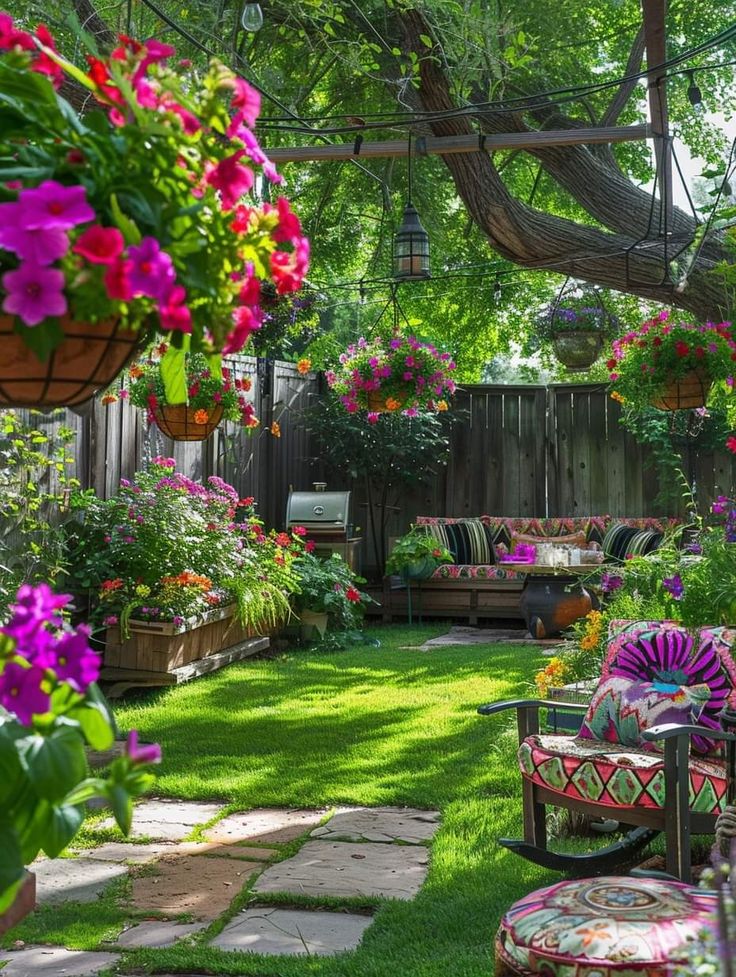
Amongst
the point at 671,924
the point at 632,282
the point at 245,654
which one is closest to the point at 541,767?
the point at 671,924

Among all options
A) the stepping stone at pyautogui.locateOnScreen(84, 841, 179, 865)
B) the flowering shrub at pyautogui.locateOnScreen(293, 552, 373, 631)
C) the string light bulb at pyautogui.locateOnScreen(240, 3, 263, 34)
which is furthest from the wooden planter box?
the string light bulb at pyautogui.locateOnScreen(240, 3, 263, 34)

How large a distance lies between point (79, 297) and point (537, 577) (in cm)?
808

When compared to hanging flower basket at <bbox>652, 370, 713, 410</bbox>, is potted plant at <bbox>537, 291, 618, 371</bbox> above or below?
above

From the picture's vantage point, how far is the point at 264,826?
13.9 feet

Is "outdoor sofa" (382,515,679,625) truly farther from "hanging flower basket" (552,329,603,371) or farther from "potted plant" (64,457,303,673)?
"potted plant" (64,457,303,673)

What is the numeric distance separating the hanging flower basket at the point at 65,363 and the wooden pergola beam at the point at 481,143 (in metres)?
3.87

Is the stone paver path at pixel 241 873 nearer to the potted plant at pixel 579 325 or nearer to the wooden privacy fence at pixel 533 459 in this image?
the potted plant at pixel 579 325

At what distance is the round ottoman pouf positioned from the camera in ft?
6.56

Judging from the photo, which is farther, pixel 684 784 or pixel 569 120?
pixel 569 120

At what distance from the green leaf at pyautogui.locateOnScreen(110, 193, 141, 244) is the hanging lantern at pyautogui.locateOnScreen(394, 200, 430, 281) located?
4.03 metres

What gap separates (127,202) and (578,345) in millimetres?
6362

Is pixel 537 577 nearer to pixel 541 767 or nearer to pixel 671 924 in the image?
pixel 541 767

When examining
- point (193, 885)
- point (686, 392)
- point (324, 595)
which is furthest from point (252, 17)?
point (324, 595)

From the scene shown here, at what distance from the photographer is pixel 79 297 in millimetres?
1175
